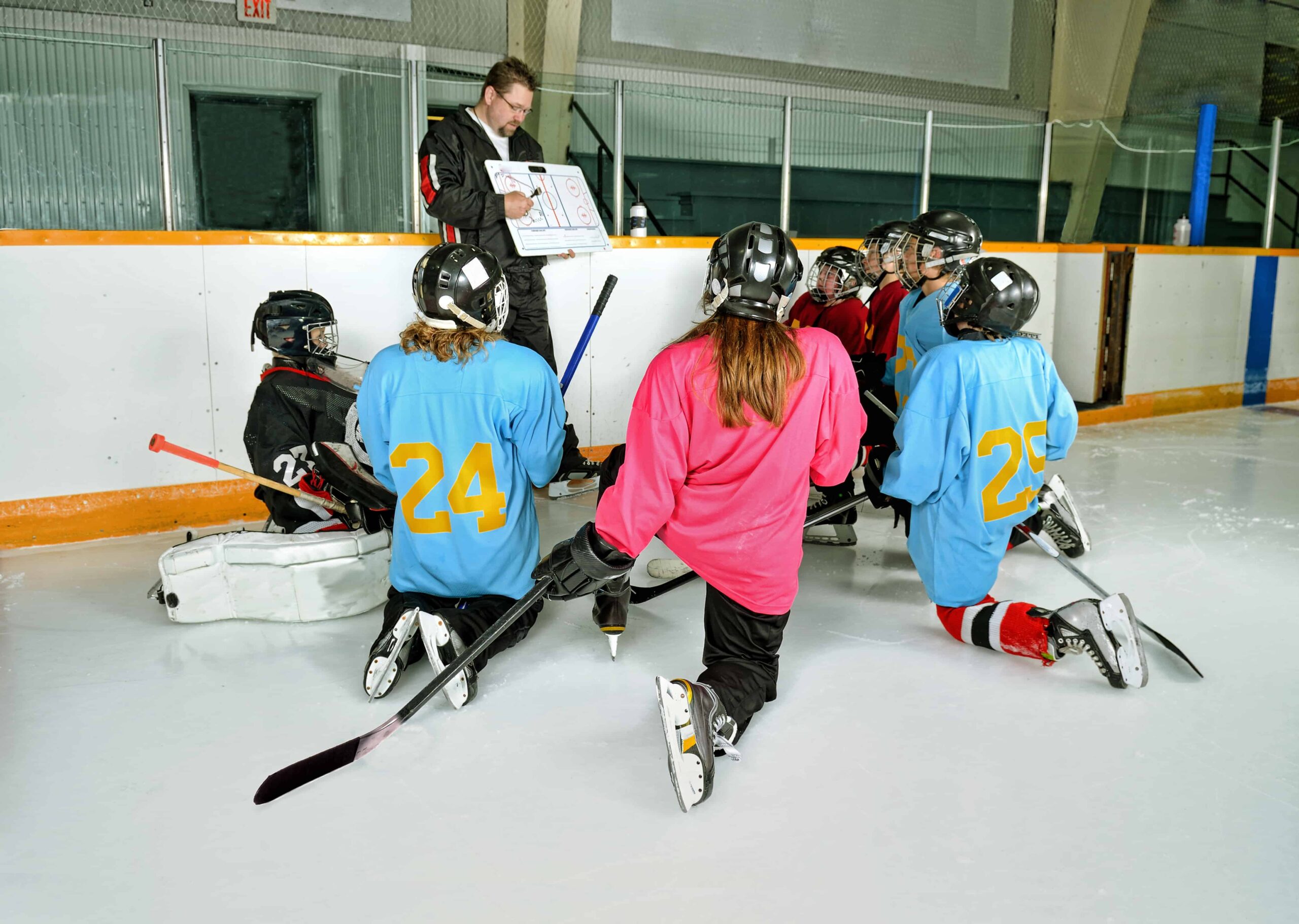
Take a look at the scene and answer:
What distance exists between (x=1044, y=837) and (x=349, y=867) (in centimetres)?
127

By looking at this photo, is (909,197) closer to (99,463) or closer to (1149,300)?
(1149,300)

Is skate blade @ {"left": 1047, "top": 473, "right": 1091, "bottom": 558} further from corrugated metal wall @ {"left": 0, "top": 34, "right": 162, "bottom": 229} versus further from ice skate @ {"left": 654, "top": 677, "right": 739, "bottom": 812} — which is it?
corrugated metal wall @ {"left": 0, "top": 34, "right": 162, "bottom": 229}

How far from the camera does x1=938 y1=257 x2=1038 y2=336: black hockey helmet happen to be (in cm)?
269

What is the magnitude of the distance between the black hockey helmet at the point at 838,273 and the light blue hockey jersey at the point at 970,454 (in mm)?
1304

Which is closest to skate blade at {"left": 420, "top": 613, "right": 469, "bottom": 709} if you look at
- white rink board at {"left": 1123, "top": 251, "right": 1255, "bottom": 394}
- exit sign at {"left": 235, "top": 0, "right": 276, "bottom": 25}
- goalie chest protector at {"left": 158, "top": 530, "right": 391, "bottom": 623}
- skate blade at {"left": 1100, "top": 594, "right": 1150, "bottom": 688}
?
goalie chest protector at {"left": 158, "top": 530, "right": 391, "bottom": 623}

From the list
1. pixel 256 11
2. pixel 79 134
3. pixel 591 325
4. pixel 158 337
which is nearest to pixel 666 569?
pixel 591 325

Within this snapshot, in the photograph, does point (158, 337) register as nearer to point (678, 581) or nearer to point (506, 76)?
point (506, 76)

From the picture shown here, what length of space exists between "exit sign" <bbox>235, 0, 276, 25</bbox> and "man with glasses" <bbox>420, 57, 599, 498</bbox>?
1.37 metres

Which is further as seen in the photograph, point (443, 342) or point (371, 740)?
point (443, 342)

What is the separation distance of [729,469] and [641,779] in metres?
0.68

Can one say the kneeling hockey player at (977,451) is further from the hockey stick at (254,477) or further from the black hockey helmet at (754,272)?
the hockey stick at (254,477)

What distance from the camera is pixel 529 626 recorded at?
2.81m

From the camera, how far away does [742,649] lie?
2326 millimetres

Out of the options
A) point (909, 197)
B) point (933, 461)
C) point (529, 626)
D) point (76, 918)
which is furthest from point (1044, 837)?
point (909, 197)
